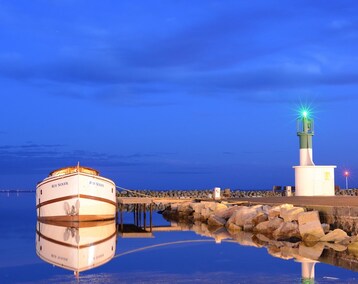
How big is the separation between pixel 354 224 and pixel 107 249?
25.7ft

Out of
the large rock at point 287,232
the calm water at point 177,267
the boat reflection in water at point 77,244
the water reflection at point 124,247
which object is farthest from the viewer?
the large rock at point 287,232

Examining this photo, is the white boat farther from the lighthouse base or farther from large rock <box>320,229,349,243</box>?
large rock <box>320,229,349,243</box>

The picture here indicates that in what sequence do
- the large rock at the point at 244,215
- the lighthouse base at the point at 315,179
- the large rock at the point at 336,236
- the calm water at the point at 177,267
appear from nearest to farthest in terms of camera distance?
the calm water at the point at 177,267
the large rock at the point at 336,236
the large rock at the point at 244,215
the lighthouse base at the point at 315,179

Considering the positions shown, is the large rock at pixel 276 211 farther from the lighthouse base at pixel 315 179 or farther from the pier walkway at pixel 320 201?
the lighthouse base at pixel 315 179

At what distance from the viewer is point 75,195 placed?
97.2 ft

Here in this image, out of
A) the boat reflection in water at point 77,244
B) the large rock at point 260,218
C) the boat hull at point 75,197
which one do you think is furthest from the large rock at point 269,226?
the boat hull at point 75,197

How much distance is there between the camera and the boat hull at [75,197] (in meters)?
29.6

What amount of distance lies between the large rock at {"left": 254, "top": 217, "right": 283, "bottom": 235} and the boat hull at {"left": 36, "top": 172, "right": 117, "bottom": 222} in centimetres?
867

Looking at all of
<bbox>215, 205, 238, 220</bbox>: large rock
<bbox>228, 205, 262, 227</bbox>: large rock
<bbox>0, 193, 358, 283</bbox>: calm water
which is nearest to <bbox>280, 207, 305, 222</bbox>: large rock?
<bbox>0, 193, 358, 283</bbox>: calm water

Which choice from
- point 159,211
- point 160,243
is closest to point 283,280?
point 160,243

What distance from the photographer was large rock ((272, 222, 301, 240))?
21641 mm

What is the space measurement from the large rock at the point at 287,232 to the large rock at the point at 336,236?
1.34 metres

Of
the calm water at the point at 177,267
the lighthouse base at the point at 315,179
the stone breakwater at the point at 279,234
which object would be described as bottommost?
the calm water at the point at 177,267

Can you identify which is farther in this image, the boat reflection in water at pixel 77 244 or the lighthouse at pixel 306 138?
the lighthouse at pixel 306 138
